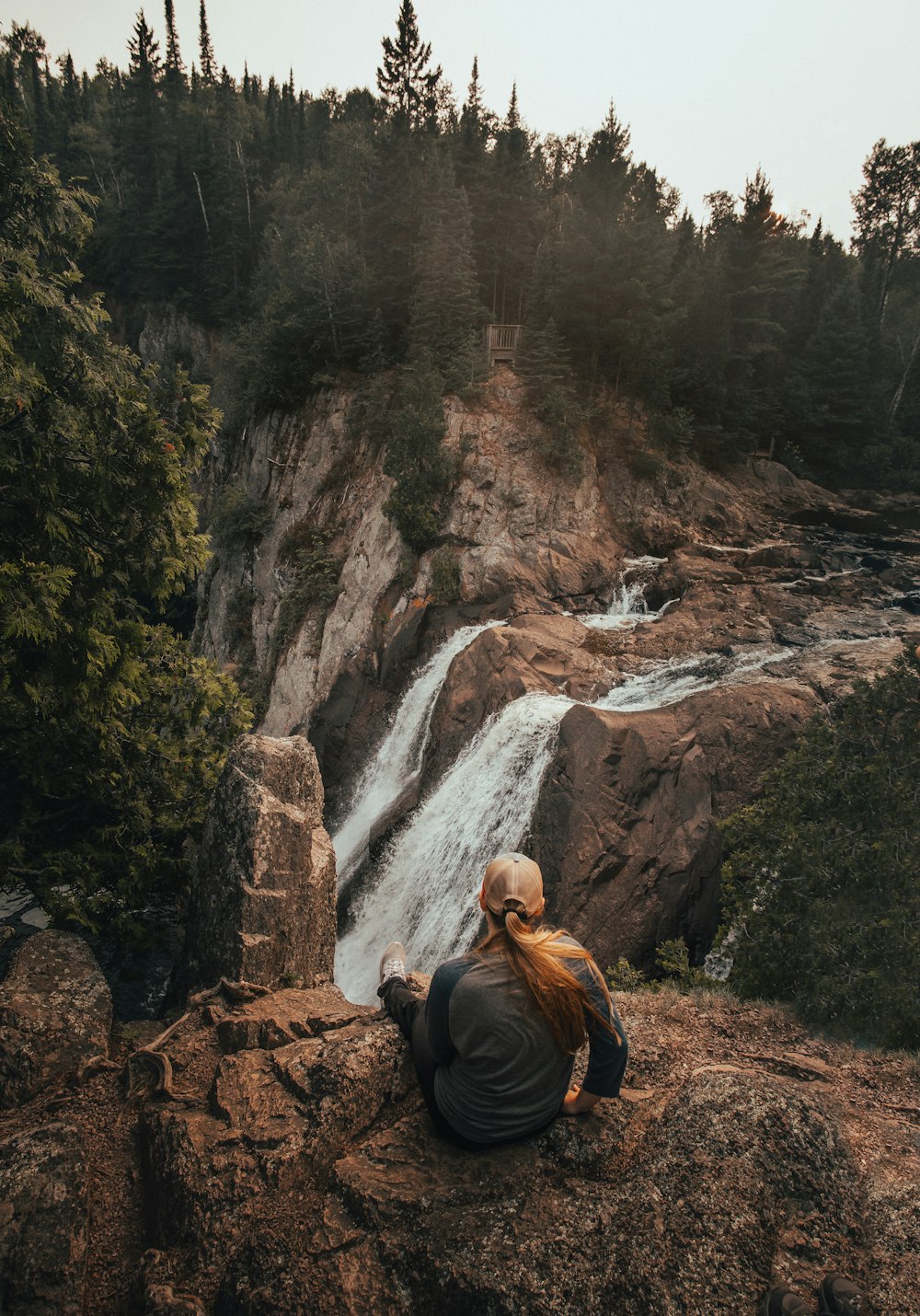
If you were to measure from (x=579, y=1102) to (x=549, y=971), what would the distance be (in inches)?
47.3

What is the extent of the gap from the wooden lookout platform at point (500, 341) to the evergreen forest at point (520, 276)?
2.55 feet

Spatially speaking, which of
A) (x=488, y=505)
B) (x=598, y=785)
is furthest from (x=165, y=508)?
(x=488, y=505)

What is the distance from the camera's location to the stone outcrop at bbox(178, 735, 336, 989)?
7180 millimetres

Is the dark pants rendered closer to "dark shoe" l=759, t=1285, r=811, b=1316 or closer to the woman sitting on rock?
the woman sitting on rock

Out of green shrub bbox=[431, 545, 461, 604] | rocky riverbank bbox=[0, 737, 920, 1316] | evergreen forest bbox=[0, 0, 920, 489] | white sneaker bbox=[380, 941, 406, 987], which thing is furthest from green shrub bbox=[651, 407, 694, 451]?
white sneaker bbox=[380, 941, 406, 987]

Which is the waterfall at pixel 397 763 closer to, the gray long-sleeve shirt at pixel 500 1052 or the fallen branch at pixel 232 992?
the fallen branch at pixel 232 992

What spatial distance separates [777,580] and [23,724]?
21.6 meters

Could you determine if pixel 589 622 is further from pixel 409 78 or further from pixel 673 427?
pixel 409 78

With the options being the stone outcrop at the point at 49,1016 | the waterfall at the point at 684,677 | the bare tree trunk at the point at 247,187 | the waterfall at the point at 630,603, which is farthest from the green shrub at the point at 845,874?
the bare tree trunk at the point at 247,187

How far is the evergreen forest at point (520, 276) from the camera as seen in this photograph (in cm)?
2823

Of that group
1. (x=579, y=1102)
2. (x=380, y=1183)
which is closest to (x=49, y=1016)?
(x=380, y=1183)

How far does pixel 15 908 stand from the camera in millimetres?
9391

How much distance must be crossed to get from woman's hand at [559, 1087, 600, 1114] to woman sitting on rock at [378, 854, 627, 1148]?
15 millimetres

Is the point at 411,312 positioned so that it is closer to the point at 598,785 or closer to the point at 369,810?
the point at 369,810
